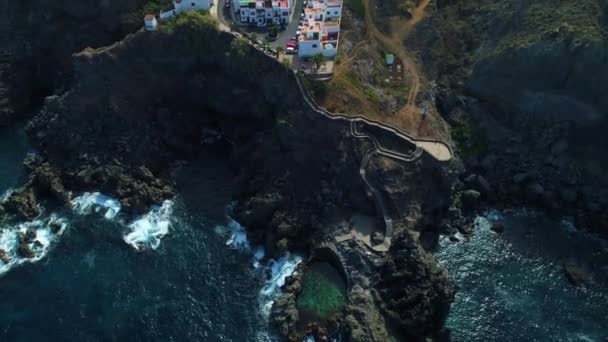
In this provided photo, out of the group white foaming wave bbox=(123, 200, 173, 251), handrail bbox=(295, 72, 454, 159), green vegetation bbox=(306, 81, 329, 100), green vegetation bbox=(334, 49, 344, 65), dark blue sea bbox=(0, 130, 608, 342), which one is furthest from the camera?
green vegetation bbox=(334, 49, 344, 65)

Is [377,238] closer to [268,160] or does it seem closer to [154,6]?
[268,160]

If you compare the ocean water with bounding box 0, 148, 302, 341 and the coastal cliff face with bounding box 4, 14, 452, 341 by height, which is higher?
the coastal cliff face with bounding box 4, 14, 452, 341

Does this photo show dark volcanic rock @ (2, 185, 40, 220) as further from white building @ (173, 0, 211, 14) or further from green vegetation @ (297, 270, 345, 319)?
green vegetation @ (297, 270, 345, 319)

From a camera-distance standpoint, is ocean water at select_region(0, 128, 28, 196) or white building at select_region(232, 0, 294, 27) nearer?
ocean water at select_region(0, 128, 28, 196)

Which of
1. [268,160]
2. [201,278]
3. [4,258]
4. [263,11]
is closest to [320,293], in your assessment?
[201,278]

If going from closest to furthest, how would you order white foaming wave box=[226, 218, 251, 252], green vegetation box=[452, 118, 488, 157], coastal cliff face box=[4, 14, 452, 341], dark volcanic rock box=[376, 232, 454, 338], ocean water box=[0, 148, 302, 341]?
1. dark volcanic rock box=[376, 232, 454, 338]
2. ocean water box=[0, 148, 302, 341]
3. white foaming wave box=[226, 218, 251, 252]
4. coastal cliff face box=[4, 14, 452, 341]
5. green vegetation box=[452, 118, 488, 157]

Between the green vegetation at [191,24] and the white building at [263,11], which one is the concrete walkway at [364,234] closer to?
the white building at [263,11]

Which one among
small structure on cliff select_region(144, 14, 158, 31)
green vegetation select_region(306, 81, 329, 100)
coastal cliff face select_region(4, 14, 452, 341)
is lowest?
coastal cliff face select_region(4, 14, 452, 341)

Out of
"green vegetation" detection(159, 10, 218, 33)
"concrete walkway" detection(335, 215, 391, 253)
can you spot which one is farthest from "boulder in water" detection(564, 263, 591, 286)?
"green vegetation" detection(159, 10, 218, 33)
